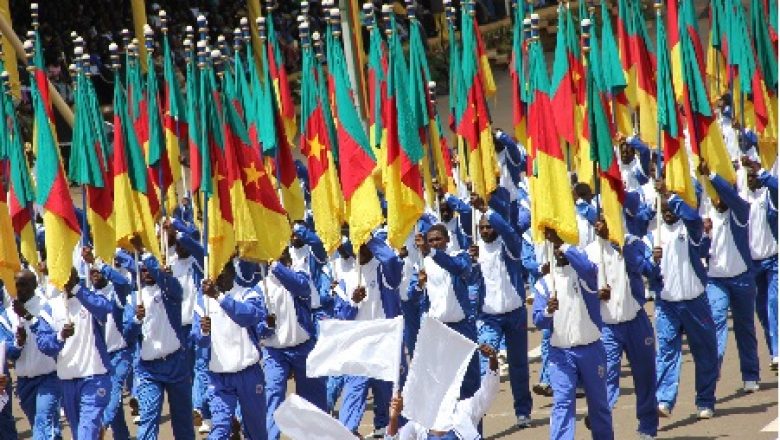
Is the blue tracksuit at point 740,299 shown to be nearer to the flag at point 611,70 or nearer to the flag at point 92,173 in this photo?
the flag at point 611,70

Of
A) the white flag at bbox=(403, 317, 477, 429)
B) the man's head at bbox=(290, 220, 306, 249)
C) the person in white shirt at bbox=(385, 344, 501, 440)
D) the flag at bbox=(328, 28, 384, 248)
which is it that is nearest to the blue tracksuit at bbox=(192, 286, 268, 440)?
the flag at bbox=(328, 28, 384, 248)

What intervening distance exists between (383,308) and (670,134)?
287 centimetres

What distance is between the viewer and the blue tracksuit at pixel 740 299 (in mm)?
17469

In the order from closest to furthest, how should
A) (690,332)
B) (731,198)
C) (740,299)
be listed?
(690,332) < (731,198) < (740,299)

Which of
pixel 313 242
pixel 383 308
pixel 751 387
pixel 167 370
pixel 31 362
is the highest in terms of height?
pixel 313 242

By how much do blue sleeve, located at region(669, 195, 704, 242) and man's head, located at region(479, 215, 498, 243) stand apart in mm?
1583

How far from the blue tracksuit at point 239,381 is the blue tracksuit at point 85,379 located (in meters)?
0.79

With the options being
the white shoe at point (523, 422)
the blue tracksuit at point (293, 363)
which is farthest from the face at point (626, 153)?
the blue tracksuit at point (293, 363)

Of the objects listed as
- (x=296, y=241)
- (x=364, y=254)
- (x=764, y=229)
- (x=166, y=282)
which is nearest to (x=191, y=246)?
(x=296, y=241)

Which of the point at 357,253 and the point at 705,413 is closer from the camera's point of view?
the point at 357,253

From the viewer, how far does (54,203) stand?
1653 cm

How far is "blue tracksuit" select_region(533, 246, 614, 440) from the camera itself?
581 inches

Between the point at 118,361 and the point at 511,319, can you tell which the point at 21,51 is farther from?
the point at 511,319

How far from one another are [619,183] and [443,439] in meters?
4.25
